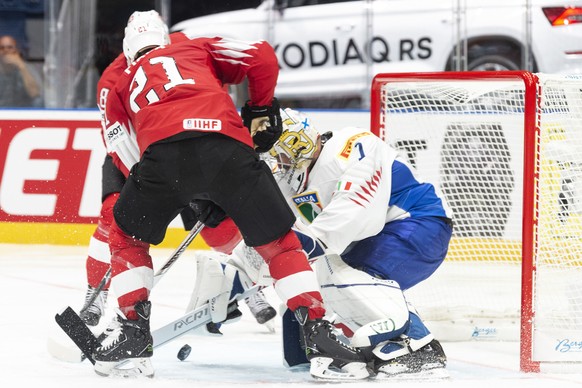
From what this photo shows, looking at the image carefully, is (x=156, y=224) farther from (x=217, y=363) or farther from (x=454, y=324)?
(x=454, y=324)

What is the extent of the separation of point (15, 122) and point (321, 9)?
76.4 inches

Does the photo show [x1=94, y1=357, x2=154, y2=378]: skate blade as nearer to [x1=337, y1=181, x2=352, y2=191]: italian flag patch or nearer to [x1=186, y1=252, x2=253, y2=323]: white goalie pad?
[x1=186, y1=252, x2=253, y2=323]: white goalie pad

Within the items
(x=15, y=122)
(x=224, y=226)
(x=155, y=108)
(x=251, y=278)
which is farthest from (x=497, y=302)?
(x=15, y=122)

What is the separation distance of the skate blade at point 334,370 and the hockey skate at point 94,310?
106 cm

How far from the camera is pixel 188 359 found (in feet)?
11.1

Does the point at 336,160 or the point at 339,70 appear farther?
the point at 339,70

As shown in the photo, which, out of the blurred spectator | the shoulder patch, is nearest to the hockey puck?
the shoulder patch

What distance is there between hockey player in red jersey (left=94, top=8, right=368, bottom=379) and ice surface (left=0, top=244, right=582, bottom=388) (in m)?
0.13

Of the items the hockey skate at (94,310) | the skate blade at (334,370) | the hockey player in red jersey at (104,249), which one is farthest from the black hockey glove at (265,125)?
the hockey skate at (94,310)

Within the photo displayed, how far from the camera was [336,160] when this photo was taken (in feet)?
10.4

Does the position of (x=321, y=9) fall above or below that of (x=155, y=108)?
below

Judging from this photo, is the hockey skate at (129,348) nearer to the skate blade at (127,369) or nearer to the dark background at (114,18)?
the skate blade at (127,369)

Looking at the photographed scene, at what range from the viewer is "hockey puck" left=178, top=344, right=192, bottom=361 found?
3318 mm

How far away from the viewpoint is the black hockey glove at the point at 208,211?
310cm
